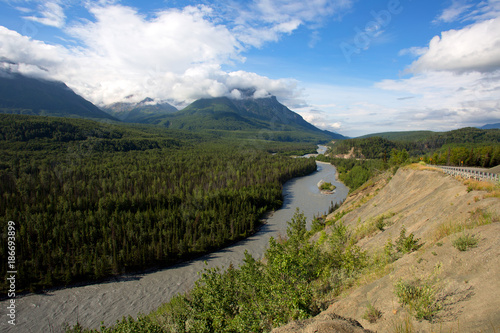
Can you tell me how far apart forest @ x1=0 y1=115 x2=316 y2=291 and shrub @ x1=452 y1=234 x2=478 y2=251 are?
1780 inches

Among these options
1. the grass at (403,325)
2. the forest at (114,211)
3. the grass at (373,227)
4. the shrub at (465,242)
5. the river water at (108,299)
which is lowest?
the river water at (108,299)

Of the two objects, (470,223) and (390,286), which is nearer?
(390,286)

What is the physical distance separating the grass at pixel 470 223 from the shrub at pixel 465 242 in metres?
1.52

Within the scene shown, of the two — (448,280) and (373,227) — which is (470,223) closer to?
(448,280)

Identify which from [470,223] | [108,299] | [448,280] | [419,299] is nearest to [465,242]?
[448,280]

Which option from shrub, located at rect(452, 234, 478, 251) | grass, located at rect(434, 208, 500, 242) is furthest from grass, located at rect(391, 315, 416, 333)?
grass, located at rect(434, 208, 500, 242)

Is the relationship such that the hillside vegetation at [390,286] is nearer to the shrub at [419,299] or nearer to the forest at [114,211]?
the shrub at [419,299]

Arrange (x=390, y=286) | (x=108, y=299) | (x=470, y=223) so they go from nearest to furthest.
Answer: (x=390, y=286)
(x=470, y=223)
(x=108, y=299)

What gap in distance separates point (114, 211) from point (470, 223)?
6389cm

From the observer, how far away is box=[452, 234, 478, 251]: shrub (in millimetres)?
8977

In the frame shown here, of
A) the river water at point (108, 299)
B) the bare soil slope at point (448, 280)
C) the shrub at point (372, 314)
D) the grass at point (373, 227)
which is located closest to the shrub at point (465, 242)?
the bare soil slope at point (448, 280)

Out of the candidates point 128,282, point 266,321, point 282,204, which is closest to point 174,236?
point 128,282

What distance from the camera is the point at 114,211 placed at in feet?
192

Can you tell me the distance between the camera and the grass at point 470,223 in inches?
422
